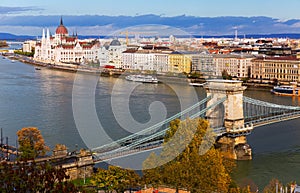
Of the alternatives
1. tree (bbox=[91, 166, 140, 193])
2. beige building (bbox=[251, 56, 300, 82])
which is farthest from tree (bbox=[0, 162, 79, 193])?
beige building (bbox=[251, 56, 300, 82])

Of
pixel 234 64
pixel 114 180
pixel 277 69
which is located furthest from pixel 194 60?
pixel 114 180

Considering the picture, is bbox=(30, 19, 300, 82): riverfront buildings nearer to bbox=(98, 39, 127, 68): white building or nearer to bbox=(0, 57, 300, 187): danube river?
bbox=(98, 39, 127, 68): white building

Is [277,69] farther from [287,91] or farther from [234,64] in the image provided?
[287,91]

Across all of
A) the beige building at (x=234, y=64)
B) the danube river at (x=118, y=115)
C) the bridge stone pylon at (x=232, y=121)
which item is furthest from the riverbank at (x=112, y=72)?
the bridge stone pylon at (x=232, y=121)

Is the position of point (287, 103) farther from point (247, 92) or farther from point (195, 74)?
point (195, 74)

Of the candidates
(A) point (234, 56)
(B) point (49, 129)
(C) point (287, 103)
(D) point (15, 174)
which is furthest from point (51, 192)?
(A) point (234, 56)

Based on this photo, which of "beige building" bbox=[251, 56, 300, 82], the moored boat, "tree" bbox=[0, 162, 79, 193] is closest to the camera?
"tree" bbox=[0, 162, 79, 193]

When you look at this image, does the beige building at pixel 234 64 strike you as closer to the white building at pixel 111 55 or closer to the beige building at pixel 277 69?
the beige building at pixel 277 69
